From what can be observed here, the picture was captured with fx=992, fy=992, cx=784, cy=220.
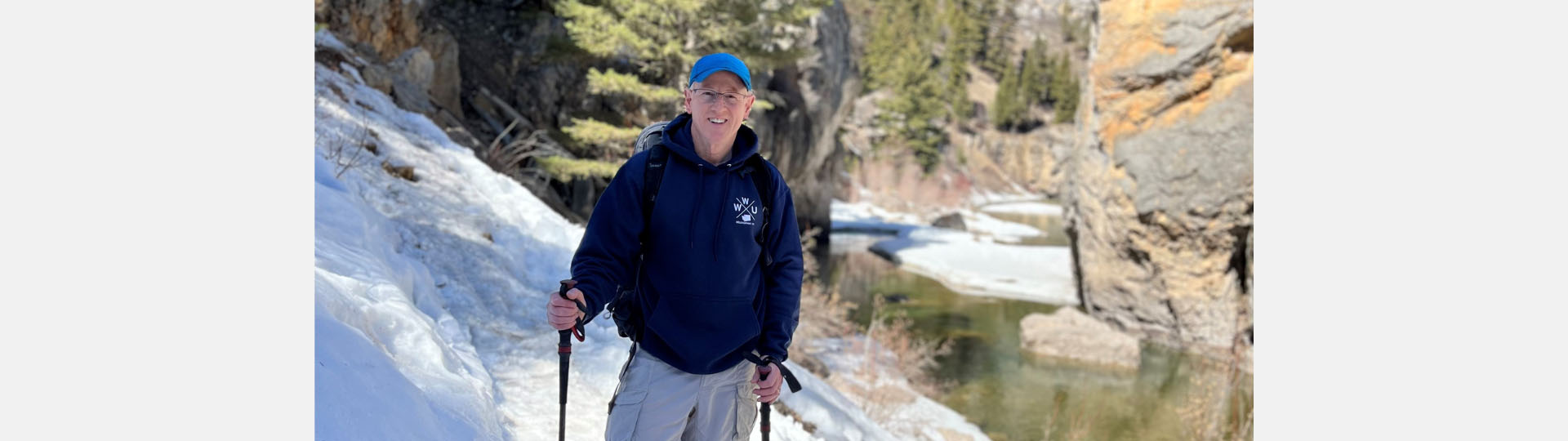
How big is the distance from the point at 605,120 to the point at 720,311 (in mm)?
14895

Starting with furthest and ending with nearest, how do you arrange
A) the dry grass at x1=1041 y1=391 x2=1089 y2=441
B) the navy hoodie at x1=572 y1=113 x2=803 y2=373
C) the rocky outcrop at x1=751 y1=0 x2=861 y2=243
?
the rocky outcrop at x1=751 y1=0 x2=861 y2=243
the dry grass at x1=1041 y1=391 x2=1089 y2=441
the navy hoodie at x1=572 y1=113 x2=803 y2=373

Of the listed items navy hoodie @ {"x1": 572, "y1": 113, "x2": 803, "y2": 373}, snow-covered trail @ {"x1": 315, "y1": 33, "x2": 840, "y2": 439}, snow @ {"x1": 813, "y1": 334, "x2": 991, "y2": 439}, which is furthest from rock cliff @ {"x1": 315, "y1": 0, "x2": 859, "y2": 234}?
navy hoodie @ {"x1": 572, "y1": 113, "x2": 803, "y2": 373}

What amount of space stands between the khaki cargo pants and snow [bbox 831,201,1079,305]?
60.8 ft

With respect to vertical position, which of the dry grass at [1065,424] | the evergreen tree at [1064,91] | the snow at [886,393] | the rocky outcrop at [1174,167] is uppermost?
the evergreen tree at [1064,91]

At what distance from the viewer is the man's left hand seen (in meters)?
2.35

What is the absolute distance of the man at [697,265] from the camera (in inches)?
87.0

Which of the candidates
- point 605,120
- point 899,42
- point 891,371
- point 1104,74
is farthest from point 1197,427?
point 899,42

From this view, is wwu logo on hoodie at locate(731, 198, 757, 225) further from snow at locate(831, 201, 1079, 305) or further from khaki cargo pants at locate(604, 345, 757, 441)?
snow at locate(831, 201, 1079, 305)

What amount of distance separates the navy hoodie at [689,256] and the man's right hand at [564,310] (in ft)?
0.14

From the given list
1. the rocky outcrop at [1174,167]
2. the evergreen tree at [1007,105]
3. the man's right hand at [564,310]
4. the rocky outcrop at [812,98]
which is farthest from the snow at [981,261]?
the evergreen tree at [1007,105]

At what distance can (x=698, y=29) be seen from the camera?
1359 centimetres

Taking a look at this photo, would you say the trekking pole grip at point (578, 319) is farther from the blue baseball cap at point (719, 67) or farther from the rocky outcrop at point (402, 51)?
the rocky outcrop at point (402, 51)

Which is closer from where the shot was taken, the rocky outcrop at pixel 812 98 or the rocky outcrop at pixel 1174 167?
the rocky outcrop at pixel 1174 167

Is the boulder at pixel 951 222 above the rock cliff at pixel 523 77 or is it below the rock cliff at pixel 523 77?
below
